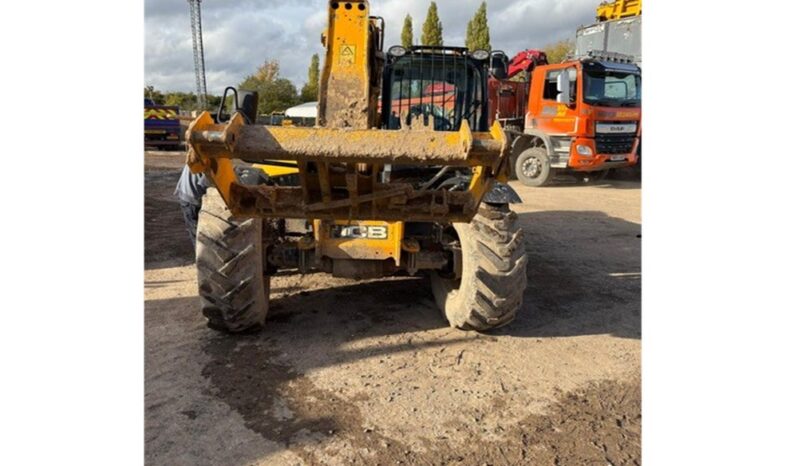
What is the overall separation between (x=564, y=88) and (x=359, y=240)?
9.52 metres

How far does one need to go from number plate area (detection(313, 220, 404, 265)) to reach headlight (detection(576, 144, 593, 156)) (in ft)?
31.7

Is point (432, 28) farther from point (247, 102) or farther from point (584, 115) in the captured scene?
point (247, 102)

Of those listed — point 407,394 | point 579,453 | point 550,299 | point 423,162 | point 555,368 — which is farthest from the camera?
point 550,299

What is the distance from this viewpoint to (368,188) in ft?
10.1

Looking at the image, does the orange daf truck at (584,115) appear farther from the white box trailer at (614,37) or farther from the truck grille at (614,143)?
the white box trailer at (614,37)

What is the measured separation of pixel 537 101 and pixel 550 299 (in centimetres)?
918

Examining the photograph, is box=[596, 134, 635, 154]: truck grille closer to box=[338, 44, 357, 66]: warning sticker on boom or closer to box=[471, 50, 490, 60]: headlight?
box=[471, 50, 490, 60]: headlight

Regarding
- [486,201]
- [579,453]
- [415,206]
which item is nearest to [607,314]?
[486,201]

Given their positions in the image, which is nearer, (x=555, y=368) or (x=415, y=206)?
(x=415, y=206)

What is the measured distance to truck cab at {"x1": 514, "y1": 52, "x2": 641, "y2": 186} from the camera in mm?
12305

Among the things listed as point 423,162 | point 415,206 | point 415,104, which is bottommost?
point 415,206

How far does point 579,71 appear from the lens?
12156 mm

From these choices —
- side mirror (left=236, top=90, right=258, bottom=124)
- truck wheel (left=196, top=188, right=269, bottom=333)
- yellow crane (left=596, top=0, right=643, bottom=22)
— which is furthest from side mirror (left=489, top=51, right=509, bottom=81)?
yellow crane (left=596, top=0, right=643, bottom=22)

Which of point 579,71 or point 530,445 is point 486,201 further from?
point 579,71
